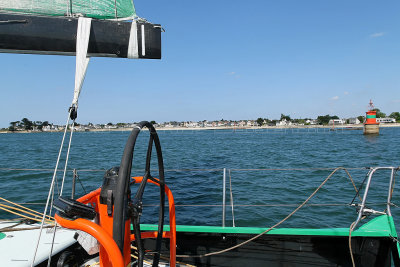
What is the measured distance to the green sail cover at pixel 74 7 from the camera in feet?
8.06

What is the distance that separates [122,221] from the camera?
60.3 inches

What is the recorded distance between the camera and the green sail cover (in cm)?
246

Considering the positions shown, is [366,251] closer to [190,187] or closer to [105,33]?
[105,33]

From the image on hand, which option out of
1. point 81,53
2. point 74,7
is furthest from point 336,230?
point 74,7

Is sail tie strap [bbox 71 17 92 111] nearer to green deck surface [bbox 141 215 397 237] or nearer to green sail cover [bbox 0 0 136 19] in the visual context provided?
green sail cover [bbox 0 0 136 19]

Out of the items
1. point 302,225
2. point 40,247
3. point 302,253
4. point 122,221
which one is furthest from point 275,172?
point 122,221

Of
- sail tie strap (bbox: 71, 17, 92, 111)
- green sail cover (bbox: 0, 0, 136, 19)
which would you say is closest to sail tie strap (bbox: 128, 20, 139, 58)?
green sail cover (bbox: 0, 0, 136, 19)

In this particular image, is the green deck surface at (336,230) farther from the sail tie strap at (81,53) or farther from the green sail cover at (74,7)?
the green sail cover at (74,7)

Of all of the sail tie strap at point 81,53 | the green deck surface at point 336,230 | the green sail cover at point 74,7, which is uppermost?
the green sail cover at point 74,7

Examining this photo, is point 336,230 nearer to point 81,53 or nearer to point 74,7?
point 81,53

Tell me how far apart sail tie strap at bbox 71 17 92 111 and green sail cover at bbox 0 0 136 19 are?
22cm

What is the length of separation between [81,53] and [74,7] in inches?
22.0

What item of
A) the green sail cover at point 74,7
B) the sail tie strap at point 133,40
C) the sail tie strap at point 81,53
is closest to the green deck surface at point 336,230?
the sail tie strap at point 81,53

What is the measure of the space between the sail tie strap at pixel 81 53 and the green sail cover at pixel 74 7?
0.22 metres
